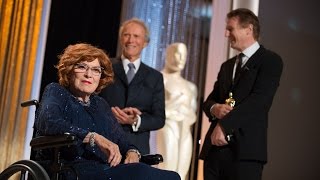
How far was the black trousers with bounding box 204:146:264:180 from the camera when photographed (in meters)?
2.89

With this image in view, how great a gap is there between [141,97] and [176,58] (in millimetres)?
1547

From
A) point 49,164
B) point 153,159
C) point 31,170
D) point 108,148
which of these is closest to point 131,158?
point 153,159

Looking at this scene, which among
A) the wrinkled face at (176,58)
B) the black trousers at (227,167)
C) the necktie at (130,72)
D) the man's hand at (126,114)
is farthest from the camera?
the wrinkled face at (176,58)

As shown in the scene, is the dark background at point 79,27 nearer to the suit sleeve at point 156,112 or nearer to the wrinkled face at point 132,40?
the wrinkled face at point 132,40

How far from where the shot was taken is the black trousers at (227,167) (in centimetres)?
289

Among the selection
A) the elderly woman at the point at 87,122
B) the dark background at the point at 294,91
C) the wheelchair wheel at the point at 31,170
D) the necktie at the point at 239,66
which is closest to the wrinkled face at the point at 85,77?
the elderly woman at the point at 87,122

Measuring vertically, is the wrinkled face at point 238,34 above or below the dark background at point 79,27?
below

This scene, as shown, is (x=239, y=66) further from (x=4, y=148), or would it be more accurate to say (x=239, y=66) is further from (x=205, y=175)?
(x=4, y=148)

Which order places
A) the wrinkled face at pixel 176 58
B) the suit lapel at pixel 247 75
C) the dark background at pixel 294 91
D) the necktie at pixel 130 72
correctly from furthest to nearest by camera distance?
the dark background at pixel 294 91 → the wrinkled face at pixel 176 58 → the necktie at pixel 130 72 → the suit lapel at pixel 247 75

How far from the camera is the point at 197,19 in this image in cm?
568

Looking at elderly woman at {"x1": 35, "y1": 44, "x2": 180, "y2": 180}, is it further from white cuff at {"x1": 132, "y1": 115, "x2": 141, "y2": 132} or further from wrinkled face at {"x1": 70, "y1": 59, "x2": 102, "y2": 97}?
white cuff at {"x1": 132, "y1": 115, "x2": 141, "y2": 132}

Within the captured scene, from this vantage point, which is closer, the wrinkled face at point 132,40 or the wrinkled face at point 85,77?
the wrinkled face at point 85,77

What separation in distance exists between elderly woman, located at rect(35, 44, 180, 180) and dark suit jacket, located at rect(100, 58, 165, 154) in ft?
1.70

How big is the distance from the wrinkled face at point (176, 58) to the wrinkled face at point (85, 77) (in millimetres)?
2224
